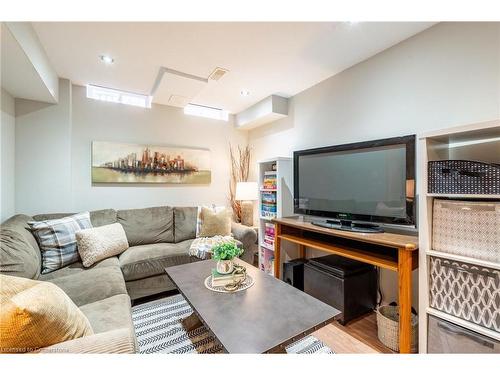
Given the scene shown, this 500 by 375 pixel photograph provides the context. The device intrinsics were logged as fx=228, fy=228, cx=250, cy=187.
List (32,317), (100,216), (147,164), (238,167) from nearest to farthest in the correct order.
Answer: (32,317) < (100,216) < (147,164) < (238,167)

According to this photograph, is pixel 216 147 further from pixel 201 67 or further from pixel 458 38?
pixel 458 38

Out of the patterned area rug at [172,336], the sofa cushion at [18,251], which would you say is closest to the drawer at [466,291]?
the patterned area rug at [172,336]

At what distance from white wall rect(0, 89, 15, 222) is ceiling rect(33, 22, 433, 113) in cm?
59

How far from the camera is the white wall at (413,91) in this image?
1.49 m

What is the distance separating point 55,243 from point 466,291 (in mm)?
2964

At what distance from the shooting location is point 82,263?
2062 millimetres

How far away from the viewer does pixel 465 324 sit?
4.00ft

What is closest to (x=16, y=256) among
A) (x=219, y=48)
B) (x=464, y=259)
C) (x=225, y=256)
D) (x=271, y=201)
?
(x=225, y=256)

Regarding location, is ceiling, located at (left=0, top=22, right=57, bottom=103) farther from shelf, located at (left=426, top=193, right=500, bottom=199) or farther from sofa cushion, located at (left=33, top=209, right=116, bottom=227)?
shelf, located at (left=426, top=193, right=500, bottom=199)

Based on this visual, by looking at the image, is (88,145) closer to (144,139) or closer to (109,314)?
(144,139)

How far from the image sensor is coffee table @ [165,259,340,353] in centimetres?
102

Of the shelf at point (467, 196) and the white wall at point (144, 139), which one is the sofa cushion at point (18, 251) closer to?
the white wall at point (144, 139)

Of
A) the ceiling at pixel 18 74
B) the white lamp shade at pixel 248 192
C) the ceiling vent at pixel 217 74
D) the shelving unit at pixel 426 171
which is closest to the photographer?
the shelving unit at pixel 426 171

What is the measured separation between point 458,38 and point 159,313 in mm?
3137
